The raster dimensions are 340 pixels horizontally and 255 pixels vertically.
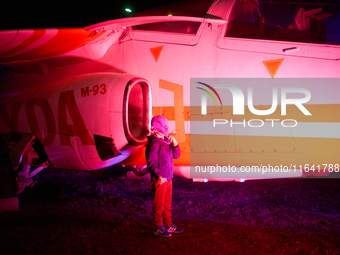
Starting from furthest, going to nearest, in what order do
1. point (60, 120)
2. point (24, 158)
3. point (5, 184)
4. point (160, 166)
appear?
point (5, 184)
point (24, 158)
point (60, 120)
point (160, 166)

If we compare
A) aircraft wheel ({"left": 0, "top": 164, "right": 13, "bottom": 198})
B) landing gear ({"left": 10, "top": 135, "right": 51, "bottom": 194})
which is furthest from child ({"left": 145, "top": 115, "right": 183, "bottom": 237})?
aircraft wheel ({"left": 0, "top": 164, "right": 13, "bottom": 198})

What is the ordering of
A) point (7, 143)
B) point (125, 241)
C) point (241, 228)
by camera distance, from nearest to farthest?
point (125, 241)
point (241, 228)
point (7, 143)

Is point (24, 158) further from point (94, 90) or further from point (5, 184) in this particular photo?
point (94, 90)

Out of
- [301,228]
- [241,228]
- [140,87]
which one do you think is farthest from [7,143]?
[301,228]

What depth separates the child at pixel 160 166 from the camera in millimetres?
3549

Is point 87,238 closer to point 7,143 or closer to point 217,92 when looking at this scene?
point 217,92

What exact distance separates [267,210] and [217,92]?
213cm

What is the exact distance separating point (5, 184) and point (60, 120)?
180 centimetres

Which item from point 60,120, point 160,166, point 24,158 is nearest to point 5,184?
point 24,158

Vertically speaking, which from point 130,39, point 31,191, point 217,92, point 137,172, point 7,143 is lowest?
point 31,191

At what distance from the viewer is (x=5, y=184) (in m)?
5.34

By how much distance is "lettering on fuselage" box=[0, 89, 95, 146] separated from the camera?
177 inches

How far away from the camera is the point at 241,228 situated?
3865mm

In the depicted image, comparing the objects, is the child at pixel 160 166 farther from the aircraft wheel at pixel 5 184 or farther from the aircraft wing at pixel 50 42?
the aircraft wheel at pixel 5 184
